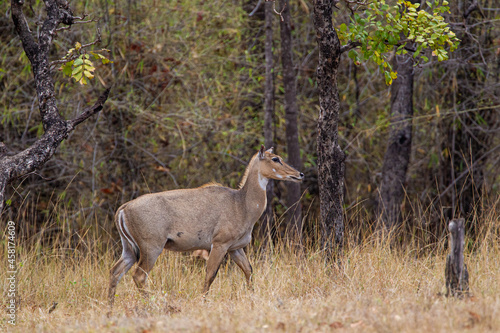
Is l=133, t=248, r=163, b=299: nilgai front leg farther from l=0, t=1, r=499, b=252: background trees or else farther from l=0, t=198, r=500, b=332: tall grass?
l=0, t=1, r=499, b=252: background trees

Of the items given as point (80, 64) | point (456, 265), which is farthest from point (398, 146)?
point (80, 64)

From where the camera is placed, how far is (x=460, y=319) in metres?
4.84

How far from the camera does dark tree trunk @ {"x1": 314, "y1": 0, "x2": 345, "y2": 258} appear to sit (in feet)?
24.4

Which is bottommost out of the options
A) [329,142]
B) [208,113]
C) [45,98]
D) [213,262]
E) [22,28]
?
[213,262]

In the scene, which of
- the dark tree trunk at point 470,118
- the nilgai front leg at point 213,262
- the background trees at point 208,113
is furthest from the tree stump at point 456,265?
the dark tree trunk at point 470,118

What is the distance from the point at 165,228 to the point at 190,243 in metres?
0.42

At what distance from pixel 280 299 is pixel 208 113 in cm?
726

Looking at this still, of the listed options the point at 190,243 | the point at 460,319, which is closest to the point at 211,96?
the point at 190,243

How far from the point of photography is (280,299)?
5938 millimetres

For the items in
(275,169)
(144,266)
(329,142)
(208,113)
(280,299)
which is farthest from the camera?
(208,113)

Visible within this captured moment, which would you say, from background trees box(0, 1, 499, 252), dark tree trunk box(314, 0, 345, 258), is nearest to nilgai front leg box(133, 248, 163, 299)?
dark tree trunk box(314, 0, 345, 258)

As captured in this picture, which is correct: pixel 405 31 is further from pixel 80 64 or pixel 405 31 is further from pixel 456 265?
pixel 80 64

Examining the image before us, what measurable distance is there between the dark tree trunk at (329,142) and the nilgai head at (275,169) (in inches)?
37.4

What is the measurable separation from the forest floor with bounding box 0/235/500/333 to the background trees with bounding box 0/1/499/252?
3.43 metres
